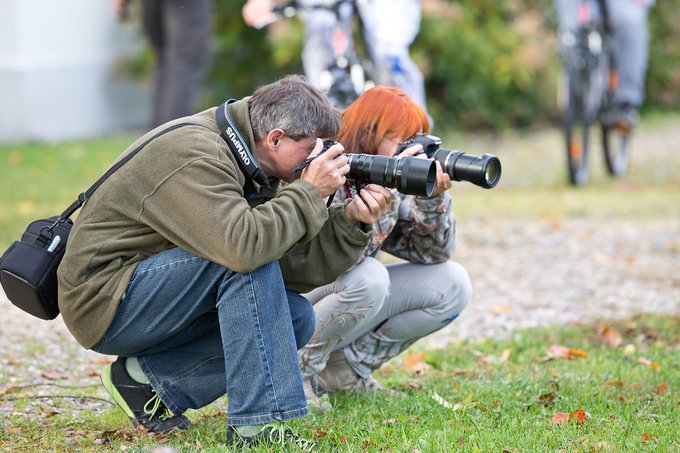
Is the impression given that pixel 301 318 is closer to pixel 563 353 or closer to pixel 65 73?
pixel 563 353

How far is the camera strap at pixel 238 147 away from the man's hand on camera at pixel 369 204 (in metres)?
0.28

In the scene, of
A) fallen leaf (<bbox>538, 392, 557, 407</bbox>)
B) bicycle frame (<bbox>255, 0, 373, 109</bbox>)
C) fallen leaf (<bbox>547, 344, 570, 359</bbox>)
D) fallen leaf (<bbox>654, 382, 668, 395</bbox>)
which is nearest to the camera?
fallen leaf (<bbox>538, 392, 557, 407</bbox>)

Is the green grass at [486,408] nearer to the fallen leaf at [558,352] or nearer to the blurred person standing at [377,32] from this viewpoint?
the fallen leaf at [558,352]

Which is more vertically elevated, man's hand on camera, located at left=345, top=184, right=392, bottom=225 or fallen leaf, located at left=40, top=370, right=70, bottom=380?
man's hand on camera, located at left=345, top=184, right=392, bottom=225

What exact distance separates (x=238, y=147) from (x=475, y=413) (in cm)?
110

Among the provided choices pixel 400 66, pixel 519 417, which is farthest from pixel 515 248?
pixel 519 417

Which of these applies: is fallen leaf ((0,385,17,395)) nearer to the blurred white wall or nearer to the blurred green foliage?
the blurred white wall

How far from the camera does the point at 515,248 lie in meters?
5.68

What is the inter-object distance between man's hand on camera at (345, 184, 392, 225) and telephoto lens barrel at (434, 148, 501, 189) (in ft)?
0.68

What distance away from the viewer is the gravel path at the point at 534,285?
3.67 metres

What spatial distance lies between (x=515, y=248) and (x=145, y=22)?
2.74 meters

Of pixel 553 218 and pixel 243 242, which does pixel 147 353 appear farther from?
pixel 553 218

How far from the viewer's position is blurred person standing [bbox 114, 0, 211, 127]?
18.1 ft

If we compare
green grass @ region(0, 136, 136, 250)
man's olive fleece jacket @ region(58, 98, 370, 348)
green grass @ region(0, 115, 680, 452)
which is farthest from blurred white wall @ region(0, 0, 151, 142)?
man's olive fleece jacket @ region(58, 98, 370, 348)
